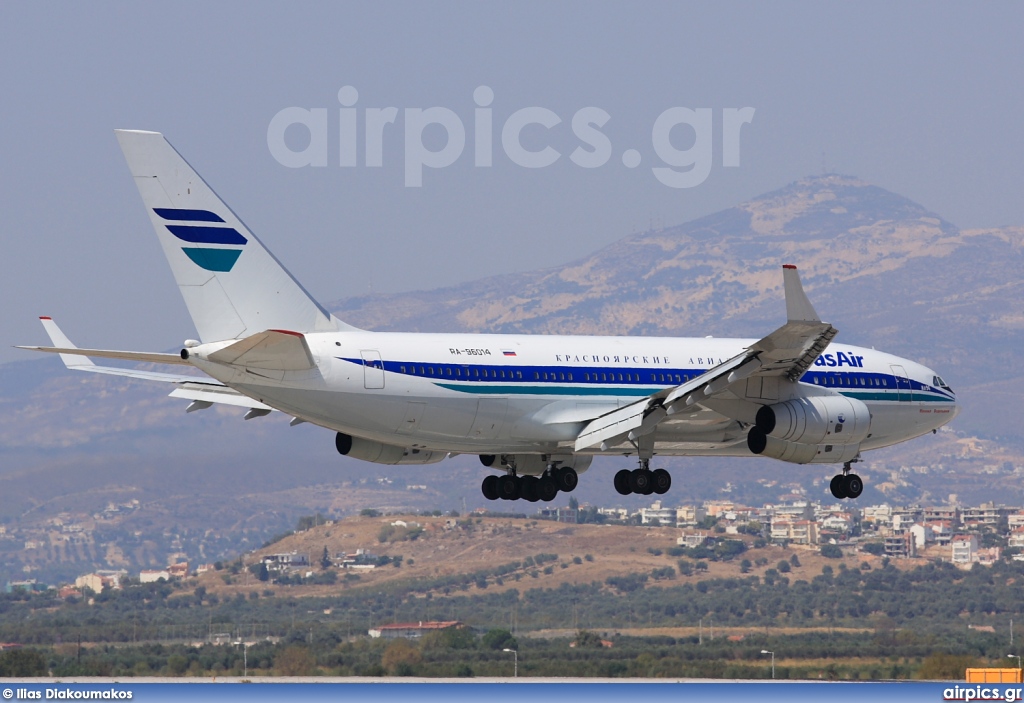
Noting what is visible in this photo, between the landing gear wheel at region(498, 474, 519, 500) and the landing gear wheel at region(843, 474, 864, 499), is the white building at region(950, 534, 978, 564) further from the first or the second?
the landing gear wheel at region(498, 474, 519, 500)

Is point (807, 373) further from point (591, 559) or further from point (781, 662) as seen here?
point (591, 559)

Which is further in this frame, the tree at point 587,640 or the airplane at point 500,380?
the tree at point 587,640

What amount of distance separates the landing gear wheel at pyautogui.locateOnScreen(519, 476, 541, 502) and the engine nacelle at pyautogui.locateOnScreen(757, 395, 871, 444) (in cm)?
644

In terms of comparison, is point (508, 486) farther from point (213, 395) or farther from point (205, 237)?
point (205, 237)

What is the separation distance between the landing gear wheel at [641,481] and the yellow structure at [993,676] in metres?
31.2

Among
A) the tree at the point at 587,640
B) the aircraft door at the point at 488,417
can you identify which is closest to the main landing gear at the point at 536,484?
the aircraft door at the point at 488,417

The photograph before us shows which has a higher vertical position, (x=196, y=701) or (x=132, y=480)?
(x=132, y=480)

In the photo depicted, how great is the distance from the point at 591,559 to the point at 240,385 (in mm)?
80562

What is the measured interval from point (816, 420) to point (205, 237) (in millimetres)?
15711

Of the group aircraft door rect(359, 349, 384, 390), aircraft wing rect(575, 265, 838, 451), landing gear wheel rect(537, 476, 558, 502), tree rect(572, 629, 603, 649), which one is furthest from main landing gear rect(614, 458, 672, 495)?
tree rect(572, 629, 603, 649)

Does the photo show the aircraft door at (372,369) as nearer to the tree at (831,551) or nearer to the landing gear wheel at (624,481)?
the landing gear wheel at (624,481)

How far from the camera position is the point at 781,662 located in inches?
3290

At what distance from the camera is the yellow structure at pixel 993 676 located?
70188 mm

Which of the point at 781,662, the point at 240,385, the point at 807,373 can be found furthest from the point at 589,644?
the point at 240,385
